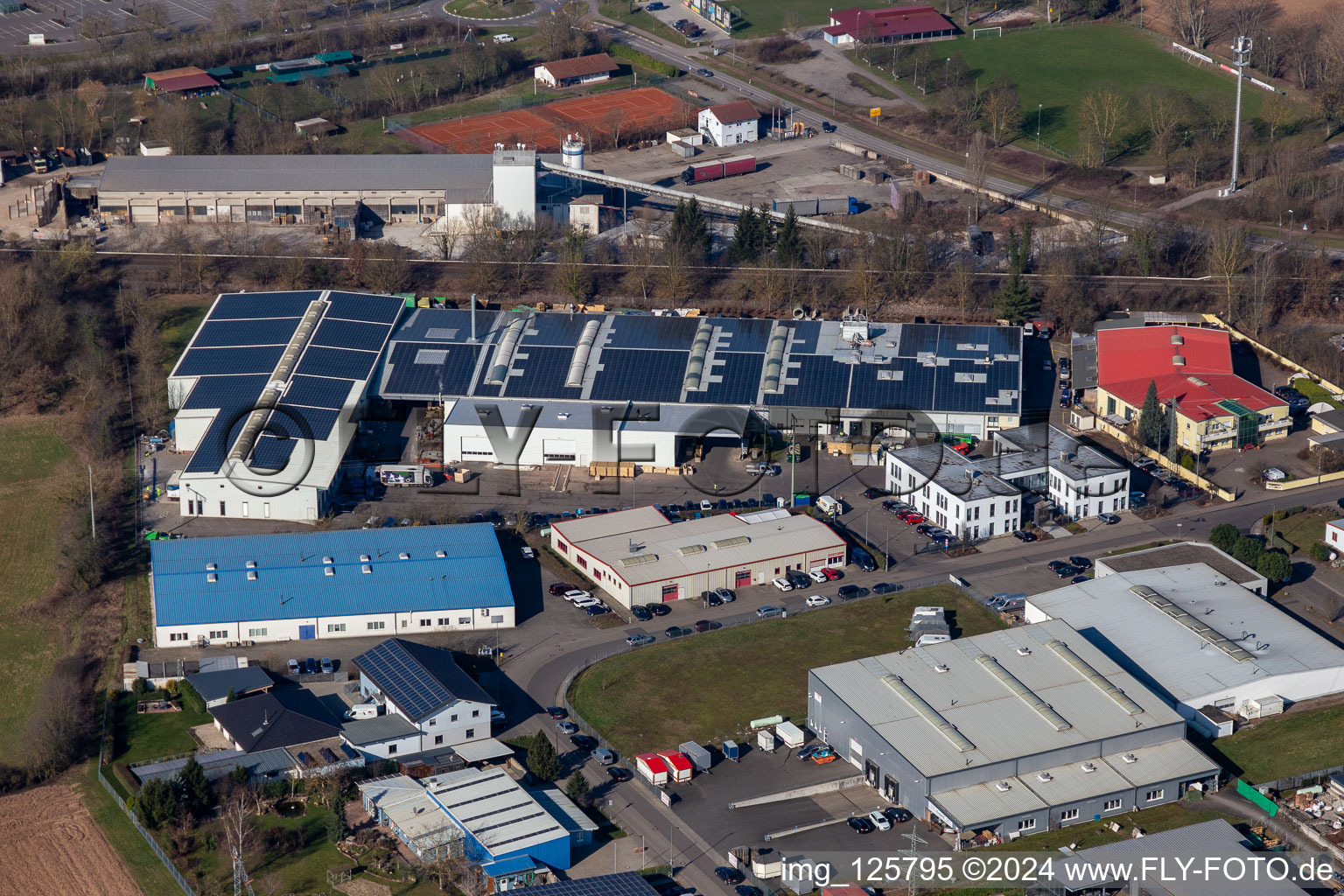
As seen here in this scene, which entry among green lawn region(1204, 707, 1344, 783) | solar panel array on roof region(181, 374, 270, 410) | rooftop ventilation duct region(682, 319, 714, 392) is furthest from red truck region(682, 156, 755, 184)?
green lawn region(1204, 707, 1344, 783)

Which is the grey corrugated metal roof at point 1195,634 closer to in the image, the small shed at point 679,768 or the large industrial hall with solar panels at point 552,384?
the large industrial hall with solar panels at point 552,384

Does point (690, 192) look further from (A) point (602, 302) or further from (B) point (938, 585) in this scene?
(B) point (938, 585)

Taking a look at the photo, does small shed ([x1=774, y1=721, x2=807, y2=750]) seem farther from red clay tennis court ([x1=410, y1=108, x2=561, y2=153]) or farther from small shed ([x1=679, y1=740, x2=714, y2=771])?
red clay tennis court ([x1=410, y1=108, x2=561, y2=153])

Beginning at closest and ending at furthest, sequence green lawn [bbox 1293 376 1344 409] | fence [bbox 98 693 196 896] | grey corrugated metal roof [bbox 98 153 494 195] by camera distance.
A: fence [bbox 98 693 196 896], green lawn [bbox 1293 376 1344 409], grey corrugated metal roof [bbox 98 153 494 195]

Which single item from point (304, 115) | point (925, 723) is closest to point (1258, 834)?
point (925, 723)

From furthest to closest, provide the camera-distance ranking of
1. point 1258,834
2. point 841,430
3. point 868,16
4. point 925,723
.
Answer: point 868,16, point 841,430, point 925,723, point 1258,834

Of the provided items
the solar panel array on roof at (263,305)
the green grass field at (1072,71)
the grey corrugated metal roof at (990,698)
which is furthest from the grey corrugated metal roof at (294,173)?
the grey corrugated metal roof at (990,698)
